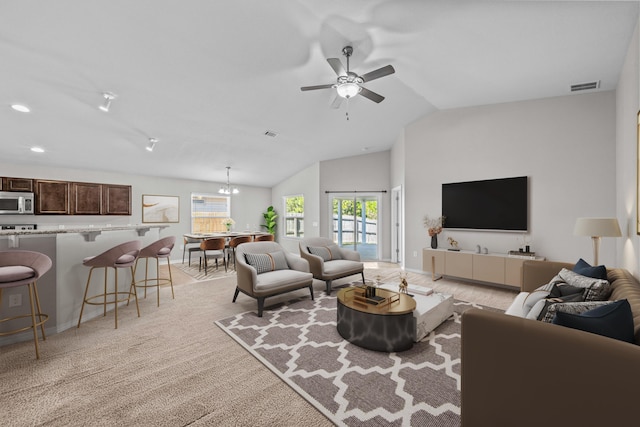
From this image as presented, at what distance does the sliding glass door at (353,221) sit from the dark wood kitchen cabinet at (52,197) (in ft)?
19.7

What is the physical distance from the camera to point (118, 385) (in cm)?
197

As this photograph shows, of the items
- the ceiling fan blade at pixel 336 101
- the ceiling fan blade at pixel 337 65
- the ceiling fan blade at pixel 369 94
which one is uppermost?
the ceiling fan blade at pixel 337 65

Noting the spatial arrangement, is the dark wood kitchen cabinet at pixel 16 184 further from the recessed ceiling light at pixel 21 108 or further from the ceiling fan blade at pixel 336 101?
the ceiling fan blade at pixel 336 101

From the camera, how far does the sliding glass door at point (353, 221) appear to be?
7.35m

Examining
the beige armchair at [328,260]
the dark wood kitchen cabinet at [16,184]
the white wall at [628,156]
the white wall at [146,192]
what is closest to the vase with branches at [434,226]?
the beige armchair at [328,260]

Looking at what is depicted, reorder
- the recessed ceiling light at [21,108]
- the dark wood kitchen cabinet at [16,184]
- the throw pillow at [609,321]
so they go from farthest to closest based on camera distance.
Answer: the dark wood kitchen cabinet at [16,184] < the recessed ceiling light at [21,108] < the throw pillow at [609,321]

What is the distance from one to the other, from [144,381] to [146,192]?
612cm

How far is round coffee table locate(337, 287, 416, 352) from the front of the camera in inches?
95.7

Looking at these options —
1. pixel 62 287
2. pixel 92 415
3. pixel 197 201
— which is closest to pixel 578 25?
pixel 92 415

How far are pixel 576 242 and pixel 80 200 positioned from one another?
9.35m

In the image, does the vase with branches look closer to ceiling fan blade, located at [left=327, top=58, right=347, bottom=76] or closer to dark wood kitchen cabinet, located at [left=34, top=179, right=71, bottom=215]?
ceiling fan blade, located at [left=327, top=58, right=347, bottom=76]

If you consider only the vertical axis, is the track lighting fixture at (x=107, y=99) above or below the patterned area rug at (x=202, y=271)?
above

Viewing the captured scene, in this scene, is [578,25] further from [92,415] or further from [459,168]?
[92,415]

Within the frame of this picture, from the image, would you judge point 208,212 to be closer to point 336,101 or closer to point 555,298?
point 336,101
